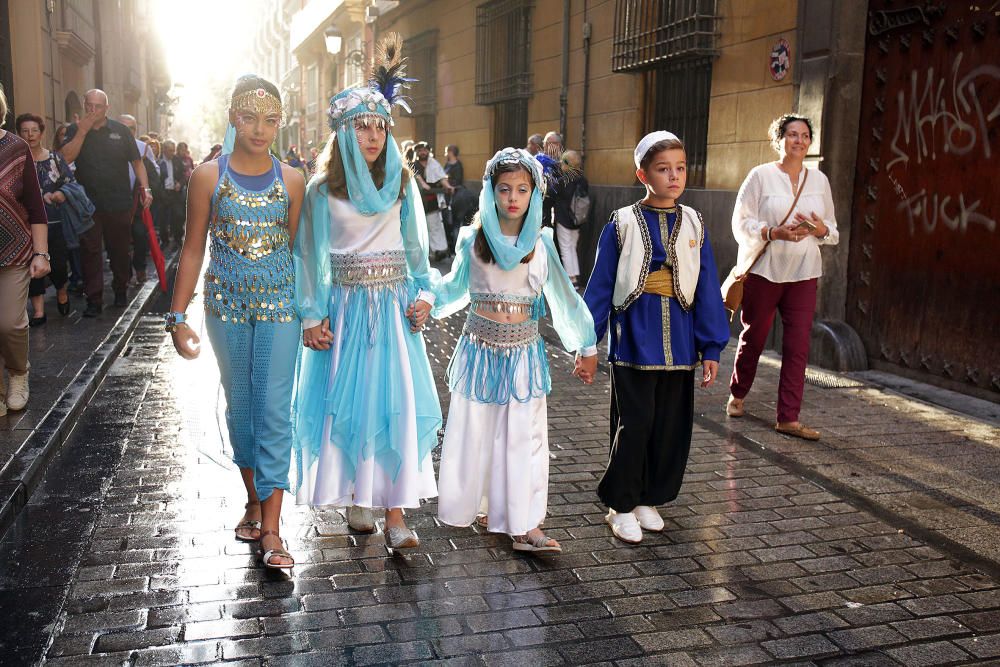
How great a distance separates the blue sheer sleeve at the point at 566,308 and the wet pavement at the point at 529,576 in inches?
35.3

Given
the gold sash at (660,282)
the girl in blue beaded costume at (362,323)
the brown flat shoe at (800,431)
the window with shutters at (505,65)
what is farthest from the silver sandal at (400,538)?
the window with shutters at (505,65)

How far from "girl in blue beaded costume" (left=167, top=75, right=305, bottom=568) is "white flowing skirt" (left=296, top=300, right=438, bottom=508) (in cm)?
19

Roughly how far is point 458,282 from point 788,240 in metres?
2.68

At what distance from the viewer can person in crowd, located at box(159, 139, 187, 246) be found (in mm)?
17244

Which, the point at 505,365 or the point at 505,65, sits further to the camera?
the point at 505,65

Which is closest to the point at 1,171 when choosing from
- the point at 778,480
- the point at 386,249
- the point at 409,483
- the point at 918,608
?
the point at 386,249

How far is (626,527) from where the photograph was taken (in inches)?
177

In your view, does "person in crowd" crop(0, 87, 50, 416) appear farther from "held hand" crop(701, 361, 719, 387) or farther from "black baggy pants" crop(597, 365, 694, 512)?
"held hand" crop(701, 361, 719, 387)

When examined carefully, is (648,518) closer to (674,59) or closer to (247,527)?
(247,527)

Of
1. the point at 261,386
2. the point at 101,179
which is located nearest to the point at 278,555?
the point at 261,386

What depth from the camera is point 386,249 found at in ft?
14.2

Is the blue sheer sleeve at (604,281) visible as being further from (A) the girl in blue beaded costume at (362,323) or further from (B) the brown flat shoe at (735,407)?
(B) the brown flat shoe at (735,407)

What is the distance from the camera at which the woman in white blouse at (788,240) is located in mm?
6254

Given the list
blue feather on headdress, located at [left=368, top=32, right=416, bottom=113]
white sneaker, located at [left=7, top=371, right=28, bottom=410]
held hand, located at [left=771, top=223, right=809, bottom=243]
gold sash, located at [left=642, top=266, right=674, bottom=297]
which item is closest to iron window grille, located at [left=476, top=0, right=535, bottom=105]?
held hand, located at [left=771, top=223, right=809, bottom=243]
